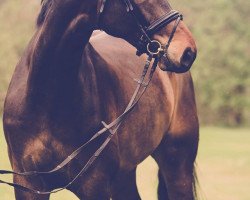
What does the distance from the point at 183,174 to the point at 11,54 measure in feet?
93.3

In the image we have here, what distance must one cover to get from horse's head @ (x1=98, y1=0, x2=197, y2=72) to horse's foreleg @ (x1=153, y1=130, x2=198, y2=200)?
196 cm

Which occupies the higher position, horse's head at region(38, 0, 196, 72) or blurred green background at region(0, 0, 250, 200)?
horse's head at region(38, 0, 196, 72)

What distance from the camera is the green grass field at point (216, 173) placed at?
9.95 metres

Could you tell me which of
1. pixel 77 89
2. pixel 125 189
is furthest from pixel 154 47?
pixel 125 189

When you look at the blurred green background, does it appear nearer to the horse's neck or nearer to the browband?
the horse's neck

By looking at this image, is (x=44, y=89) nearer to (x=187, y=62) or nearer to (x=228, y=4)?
(x=187, y=62)

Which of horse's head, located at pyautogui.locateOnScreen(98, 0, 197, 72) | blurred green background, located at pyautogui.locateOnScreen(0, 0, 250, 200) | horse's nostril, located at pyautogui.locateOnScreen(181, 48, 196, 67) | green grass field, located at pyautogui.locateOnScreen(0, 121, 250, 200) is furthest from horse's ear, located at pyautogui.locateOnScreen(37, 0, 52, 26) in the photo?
blurred green background, located at pyautogui.locateOnScreen(0, 0, 250, 200)

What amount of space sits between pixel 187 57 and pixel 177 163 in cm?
220

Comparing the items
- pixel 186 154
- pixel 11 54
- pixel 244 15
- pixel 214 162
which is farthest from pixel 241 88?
pixel 186 154

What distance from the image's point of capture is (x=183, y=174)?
6.07m

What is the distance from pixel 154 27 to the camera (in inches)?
159

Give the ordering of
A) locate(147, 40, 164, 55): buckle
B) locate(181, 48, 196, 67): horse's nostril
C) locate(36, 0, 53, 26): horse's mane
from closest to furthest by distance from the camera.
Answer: locate(181, 48, 196, 67): horse's nostril
locate(147, 40, 164, 55): buckle
locate(36, 0, 53, 26): horse's mane

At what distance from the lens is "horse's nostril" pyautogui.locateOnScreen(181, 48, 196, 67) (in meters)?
3.96

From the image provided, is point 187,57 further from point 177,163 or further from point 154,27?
point 177,163
